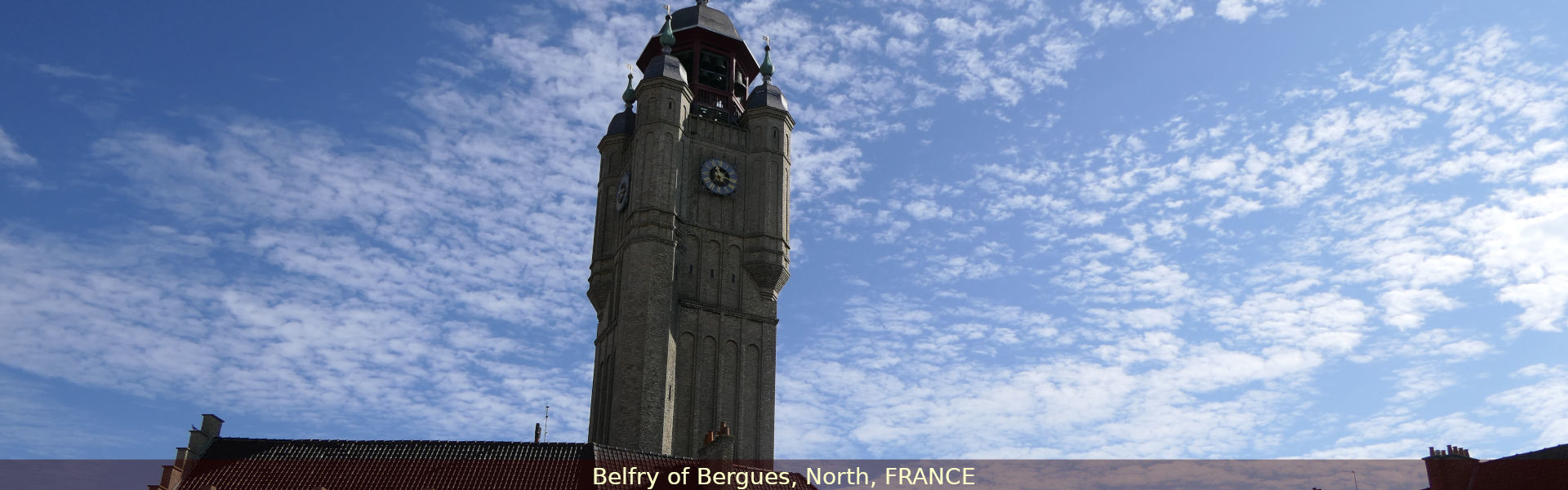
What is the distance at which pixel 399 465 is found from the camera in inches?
2053

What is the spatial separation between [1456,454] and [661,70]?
48197 millimetres

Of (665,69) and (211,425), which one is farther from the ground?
(665,69)

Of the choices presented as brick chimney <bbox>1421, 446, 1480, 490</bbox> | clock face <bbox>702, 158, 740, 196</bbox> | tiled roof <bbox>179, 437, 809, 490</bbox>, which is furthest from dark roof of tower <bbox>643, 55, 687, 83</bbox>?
brick chimney <bbox>1421, 446, 1480, 490</bbox>

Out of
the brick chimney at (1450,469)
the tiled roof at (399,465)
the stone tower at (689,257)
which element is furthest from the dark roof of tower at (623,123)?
the brick chimney at (1450,469)

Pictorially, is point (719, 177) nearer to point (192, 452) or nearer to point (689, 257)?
point (689, 257)

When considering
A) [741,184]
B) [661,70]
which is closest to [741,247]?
[741,184]

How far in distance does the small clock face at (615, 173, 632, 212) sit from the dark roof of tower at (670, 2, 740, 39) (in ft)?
42.5

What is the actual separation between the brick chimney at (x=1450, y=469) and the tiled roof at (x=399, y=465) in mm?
35119

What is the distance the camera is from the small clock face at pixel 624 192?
75.6m

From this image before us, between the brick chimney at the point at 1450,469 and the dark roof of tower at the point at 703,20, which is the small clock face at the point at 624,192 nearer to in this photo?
the dark roof of tower at the point at 703,20

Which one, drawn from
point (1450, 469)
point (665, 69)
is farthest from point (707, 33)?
point (1450, 469)

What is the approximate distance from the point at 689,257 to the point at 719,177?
6.16m

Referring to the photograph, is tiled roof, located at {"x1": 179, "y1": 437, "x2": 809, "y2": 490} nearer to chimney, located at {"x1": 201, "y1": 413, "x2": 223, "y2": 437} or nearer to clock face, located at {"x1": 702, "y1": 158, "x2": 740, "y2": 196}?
chimney, located at {"x1": 201, "y1": 413, "x2": 223, "y2": 437}

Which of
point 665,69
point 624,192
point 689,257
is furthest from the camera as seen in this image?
point 665,69
